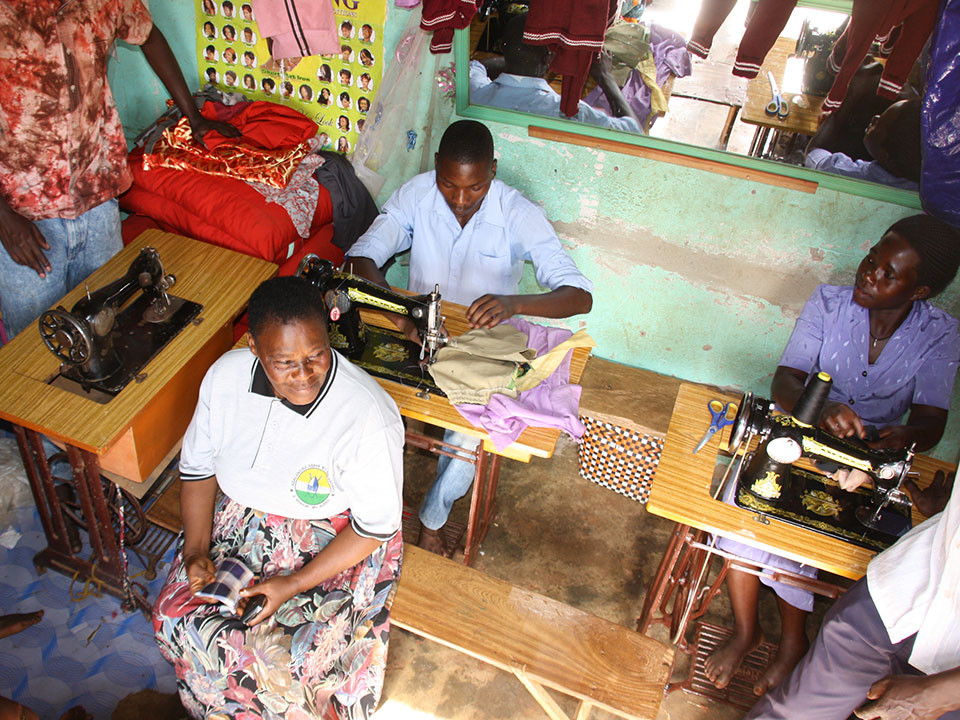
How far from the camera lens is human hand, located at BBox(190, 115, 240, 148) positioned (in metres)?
3.32

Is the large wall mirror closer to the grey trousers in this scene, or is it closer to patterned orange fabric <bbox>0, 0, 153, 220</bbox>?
patterned orange fabric <bbox>0, 0, 153, 220</bbox>

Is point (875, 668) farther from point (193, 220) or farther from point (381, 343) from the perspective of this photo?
point (193, 220)

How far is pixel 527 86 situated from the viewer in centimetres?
321

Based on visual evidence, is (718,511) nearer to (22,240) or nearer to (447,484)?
(447,484)

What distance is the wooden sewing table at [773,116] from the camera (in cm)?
290

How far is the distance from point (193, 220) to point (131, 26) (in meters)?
0.79

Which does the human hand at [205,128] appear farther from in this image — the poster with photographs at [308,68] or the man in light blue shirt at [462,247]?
the man in light blue shirt at [462,247]

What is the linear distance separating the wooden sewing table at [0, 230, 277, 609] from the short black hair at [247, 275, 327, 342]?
0.68 m

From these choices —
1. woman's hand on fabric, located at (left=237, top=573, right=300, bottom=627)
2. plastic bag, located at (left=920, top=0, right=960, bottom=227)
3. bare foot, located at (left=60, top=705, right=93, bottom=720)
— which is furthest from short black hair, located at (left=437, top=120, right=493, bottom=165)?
bare foot, located at (left=60, top=705, right=93, bottom=720)

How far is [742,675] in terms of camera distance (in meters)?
2.66

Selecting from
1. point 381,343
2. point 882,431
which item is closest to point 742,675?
point 882,431

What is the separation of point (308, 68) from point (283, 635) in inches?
103

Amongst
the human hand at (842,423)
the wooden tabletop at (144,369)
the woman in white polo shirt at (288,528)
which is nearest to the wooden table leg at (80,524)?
the wooden tabletop at (144,369)

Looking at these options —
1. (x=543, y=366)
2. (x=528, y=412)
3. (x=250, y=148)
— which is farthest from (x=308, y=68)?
(x=528, y=412)
